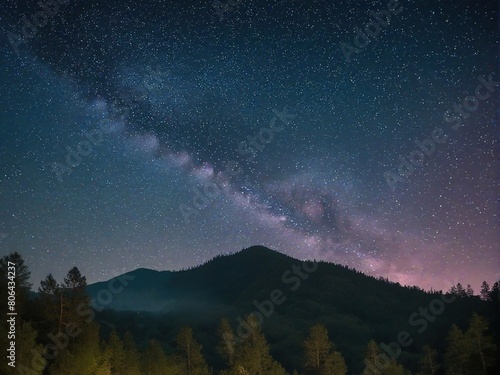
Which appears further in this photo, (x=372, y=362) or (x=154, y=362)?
(x=372, y=362)

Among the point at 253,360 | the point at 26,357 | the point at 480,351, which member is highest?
the point at 480,351

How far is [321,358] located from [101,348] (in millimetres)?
31475

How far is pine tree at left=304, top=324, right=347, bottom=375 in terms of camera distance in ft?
216

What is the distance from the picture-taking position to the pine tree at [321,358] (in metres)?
65.9

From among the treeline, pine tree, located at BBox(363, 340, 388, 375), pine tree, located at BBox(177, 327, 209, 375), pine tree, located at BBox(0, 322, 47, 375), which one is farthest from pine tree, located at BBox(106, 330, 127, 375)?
pine tree, located at BBox(363, 340, 388, 375)

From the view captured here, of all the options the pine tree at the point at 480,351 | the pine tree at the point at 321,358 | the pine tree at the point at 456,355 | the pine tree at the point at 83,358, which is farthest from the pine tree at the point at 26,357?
the pine tree at the point at 456,355

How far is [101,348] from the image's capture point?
5803 cm

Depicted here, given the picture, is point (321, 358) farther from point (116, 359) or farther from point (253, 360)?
point (116, 359)

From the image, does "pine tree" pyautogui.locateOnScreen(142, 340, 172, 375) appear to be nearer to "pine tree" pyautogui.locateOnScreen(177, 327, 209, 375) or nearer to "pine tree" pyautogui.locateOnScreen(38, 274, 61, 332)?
"pine tree" pyautogui.locateOnScreen(177, 327, 209, 375)

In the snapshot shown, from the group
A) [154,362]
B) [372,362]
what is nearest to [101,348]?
[154,362]

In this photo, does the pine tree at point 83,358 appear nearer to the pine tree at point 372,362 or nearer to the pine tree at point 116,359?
the pine tree at point 116,359

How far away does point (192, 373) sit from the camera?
71500 millimetres

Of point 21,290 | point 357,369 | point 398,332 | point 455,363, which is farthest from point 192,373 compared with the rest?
point 398,332

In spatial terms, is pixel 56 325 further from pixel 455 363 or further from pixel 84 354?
pixel 455 363
